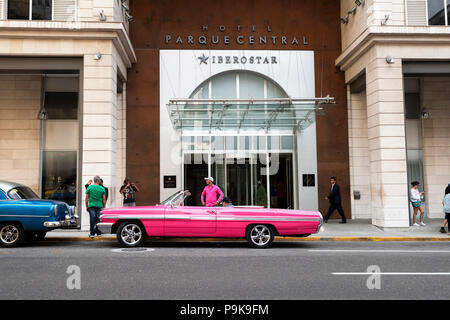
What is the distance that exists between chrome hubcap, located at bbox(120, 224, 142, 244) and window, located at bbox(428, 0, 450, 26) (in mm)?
11799

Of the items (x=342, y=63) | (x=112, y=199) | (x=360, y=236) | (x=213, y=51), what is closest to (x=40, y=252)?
(x=112, y=199)

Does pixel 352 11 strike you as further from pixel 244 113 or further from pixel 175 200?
pixel 175 200

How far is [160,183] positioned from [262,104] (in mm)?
5237

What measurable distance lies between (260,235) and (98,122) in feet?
22.2

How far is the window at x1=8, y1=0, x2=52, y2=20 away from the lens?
527 inches

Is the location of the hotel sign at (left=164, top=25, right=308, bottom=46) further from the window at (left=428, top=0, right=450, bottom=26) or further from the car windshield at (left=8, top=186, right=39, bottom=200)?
the car windshield at (left=8, top=186, right=39, bottom=200)

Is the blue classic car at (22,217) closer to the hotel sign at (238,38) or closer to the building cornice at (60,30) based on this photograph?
the building cornice at (60,30)

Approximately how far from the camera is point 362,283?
5977 millimetres

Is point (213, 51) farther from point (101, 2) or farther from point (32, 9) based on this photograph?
point (32, 9)

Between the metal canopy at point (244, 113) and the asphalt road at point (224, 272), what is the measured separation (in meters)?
5.55

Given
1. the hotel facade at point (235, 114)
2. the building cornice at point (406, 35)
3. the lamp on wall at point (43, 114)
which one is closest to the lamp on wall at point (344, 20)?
the hotel facade at point (235, 114)

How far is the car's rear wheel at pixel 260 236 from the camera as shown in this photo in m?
9.66

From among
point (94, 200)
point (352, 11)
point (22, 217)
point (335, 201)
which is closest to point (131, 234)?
point (94, 200)

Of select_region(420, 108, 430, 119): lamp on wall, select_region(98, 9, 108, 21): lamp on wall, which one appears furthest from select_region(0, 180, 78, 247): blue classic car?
select_region(420, 108, 430, 119): lamp on wall
